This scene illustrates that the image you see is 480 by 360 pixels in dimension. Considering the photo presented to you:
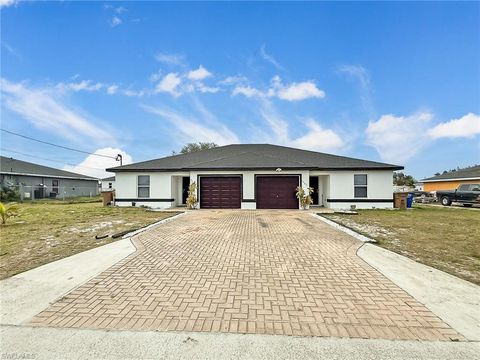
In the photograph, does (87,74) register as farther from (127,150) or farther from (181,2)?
(127,150)

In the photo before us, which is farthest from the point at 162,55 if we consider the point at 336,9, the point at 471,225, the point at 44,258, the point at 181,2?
the point at 471,225

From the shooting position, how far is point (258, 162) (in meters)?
17.5

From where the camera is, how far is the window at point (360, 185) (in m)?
17.2

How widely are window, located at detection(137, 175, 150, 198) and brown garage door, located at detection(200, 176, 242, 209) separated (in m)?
4.17

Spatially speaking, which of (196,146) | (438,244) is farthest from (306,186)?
(196,146)

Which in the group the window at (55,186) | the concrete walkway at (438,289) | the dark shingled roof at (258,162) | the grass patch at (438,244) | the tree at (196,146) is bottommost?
the concrete walkway at (438,289)

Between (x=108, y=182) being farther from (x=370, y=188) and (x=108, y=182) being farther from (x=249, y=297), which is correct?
(x=249, y=297)

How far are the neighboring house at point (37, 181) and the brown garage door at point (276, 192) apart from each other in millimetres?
24389

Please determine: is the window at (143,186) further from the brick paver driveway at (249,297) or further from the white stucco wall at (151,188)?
the brick paver driveway at (249,297)

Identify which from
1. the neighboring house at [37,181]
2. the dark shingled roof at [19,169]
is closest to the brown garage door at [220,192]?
the neighboring house at [37,181]

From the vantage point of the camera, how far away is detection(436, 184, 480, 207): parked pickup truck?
20.6 m

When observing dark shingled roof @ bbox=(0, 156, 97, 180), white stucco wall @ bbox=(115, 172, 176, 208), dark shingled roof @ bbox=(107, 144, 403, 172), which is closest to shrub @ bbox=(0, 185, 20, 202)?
dark shingled roof @ bbox=(0, 156, 97, 180)

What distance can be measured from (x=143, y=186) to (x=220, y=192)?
580 cm

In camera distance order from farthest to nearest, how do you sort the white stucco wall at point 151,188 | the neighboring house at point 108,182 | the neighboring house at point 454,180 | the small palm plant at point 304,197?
the neighboring house at point 108,182, the neighboring house at point 454,180, the white stucco wall at point 151,188, the small palm plant at point 304,197
